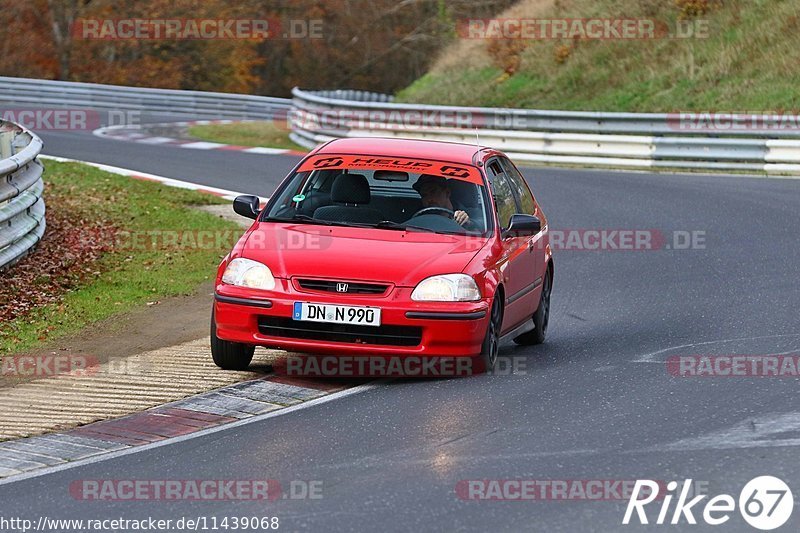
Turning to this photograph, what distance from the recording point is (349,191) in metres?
10.2

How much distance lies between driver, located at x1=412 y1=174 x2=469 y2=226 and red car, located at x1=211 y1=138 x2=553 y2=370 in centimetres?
1

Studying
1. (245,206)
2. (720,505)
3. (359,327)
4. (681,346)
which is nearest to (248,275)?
(359,327)

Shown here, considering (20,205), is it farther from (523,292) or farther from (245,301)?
(523,292)

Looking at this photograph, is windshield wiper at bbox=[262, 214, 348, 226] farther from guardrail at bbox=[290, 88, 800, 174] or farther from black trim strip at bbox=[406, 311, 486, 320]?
guardrail at bbox=[290, 88, 800, 174]

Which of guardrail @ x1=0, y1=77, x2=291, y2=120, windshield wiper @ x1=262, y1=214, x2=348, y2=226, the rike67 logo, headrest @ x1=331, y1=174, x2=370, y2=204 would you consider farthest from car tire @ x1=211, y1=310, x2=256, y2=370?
guardrail @ x1=0, y1=77, x2=291, y2=120

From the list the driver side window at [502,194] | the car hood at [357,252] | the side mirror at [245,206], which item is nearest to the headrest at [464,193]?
the driver side window at [502,194]

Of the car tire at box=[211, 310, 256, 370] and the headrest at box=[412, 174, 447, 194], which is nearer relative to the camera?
the car tire at box=[211, 310, 256, 370]

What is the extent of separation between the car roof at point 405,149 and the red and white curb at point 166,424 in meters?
2.08

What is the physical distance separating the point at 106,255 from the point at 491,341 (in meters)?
6.35

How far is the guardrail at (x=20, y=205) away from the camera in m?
12.7

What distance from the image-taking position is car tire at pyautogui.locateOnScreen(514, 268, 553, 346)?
11.0 meters

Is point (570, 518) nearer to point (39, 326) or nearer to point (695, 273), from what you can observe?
point (39, 326)

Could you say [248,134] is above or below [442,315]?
below

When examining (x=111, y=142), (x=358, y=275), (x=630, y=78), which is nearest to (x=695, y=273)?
(x=358, y=275)
